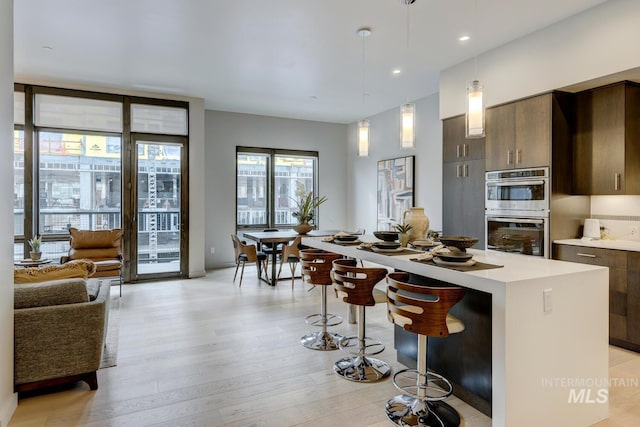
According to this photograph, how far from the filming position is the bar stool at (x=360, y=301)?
267 cm

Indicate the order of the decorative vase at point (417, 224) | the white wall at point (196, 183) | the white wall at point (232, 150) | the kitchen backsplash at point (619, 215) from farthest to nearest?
the white wall at point (232, 150), the white wall at point (196, 183), the kitchen backsplash at point (619, 215), the decorative vase at point (417, 224)

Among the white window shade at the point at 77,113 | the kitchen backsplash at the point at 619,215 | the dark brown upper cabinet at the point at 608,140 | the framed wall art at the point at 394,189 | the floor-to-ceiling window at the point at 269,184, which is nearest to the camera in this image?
the dark brown upper cabinet at the point at 608,140

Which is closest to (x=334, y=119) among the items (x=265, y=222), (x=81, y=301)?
(x=265, y=222)

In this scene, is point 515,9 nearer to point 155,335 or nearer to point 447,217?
point 447,217

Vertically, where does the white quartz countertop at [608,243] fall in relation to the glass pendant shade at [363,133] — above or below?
below

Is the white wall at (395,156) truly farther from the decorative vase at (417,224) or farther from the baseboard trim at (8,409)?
the baseboard trim at (8,409)

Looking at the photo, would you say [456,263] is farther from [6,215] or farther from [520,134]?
[6,215]

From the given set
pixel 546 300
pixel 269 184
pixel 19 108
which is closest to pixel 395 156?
pixel 269 184

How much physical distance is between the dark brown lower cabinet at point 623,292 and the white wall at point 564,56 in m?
1.67

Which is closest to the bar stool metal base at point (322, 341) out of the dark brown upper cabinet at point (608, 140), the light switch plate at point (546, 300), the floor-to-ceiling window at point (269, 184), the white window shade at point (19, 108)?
the light switch plate at point (546, 300)

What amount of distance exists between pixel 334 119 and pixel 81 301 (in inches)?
255

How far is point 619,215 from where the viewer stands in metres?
3.80

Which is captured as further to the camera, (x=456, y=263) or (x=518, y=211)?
(x=518, y=211)

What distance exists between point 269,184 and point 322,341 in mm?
4876
